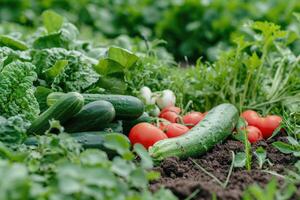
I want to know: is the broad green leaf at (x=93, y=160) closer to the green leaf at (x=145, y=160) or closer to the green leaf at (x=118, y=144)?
the green leaf at (x=118, y=144)

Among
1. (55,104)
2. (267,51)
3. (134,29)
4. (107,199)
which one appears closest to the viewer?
(107,199)

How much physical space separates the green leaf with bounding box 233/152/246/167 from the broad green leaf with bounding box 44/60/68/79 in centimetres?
143

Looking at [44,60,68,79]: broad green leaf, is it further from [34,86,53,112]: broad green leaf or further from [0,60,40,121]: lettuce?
[0,60,40,121]: lettuce

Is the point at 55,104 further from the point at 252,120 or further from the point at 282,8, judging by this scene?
the point at 282,8

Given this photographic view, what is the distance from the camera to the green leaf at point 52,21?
6.23 metres

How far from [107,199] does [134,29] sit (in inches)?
328

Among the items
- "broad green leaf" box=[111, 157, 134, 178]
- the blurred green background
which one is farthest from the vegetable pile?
the blurred green background

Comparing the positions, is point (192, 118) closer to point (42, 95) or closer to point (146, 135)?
point (146, 135)

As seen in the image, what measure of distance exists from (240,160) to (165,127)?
0.84 m

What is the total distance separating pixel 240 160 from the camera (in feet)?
14.2

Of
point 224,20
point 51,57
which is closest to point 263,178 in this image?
point 51,57

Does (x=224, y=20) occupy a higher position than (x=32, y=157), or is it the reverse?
(x=32, y=157)

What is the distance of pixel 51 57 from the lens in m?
5.13

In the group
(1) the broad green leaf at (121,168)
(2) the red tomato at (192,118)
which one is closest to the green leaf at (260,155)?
(2) the red tomato at (192,118)
